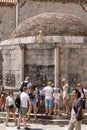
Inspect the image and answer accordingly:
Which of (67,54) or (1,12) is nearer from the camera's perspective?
(67,54)

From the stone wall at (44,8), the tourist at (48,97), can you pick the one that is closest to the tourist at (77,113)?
the tourist at (48,97)

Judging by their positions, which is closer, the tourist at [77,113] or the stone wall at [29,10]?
the tourist at [77,113]

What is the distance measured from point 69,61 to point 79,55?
505 mm

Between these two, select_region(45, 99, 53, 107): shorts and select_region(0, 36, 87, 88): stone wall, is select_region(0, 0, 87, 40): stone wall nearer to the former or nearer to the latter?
select_region(0, 36, 87, 88): stone wall

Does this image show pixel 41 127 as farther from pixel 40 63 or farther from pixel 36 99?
pixel 40 63

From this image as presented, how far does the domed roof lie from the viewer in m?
16.5

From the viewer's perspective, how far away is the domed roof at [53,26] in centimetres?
1652

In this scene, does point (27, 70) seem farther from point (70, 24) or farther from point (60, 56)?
point (70, 24)

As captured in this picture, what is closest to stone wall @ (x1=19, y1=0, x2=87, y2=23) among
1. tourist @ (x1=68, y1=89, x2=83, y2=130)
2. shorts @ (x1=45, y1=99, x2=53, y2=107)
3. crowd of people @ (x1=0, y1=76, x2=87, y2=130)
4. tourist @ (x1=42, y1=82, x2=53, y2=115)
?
crowd of people @ (x1=0, y1=76, x2=87, y2=130)

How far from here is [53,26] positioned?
1666cm

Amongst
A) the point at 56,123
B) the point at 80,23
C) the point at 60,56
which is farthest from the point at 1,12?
the point at 56,123

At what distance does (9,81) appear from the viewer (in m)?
16.0

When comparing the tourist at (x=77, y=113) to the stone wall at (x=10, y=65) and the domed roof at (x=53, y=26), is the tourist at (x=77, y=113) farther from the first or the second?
the domed roof at (x=53, y=26)

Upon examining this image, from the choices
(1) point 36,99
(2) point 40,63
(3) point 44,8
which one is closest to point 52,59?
(2) point 40,63
